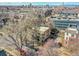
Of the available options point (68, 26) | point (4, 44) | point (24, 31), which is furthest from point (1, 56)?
point (68, 26)

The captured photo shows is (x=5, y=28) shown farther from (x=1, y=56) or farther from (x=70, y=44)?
(x=70, y=44)

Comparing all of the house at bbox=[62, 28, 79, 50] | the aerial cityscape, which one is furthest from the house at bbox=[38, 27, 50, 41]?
the house at bbox=[62, 28, 79, 50]

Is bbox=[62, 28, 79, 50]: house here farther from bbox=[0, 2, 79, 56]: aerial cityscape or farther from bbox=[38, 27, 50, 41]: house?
bbox=[38, 27, 50, 41]: house

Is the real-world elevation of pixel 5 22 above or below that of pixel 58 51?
above

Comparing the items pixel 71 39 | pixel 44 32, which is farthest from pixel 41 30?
pixel 71 39

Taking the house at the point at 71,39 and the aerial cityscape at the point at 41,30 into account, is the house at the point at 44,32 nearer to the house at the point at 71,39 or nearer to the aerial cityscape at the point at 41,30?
the aerial cityscape at the point at 41,30

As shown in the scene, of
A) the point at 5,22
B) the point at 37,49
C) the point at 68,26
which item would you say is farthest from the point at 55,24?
the point at 5,22

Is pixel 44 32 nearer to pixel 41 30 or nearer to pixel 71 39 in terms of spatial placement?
pixel 41 30
